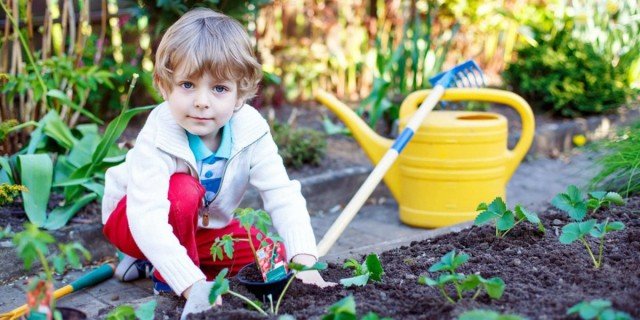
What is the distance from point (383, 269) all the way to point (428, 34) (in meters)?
2.26

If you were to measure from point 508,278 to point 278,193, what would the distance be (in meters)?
0.71

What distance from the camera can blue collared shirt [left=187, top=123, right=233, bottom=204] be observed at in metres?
2.31

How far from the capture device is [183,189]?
228cm

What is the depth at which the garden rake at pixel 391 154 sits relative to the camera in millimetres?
2514

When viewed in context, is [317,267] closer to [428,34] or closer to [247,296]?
[247,296]

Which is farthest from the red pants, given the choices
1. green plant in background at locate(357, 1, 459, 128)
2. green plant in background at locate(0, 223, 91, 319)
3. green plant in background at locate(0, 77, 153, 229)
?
green plant in background at locate(357, 1, 459, 128)

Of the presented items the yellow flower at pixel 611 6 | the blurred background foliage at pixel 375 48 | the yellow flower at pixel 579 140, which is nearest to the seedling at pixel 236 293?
the blurred background foliage at pixel 375 48

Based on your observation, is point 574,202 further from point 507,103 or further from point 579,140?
point 579,140

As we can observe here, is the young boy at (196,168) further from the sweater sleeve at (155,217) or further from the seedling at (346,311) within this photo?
the seedling at (346,311)

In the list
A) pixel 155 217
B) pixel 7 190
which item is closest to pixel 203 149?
pixel 155 217

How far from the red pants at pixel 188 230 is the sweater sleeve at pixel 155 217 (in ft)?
0.22

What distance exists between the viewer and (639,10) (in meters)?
5.00

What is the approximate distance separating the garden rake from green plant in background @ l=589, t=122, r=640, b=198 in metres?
0.66

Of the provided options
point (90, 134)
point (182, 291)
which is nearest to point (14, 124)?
point (90, 134)
